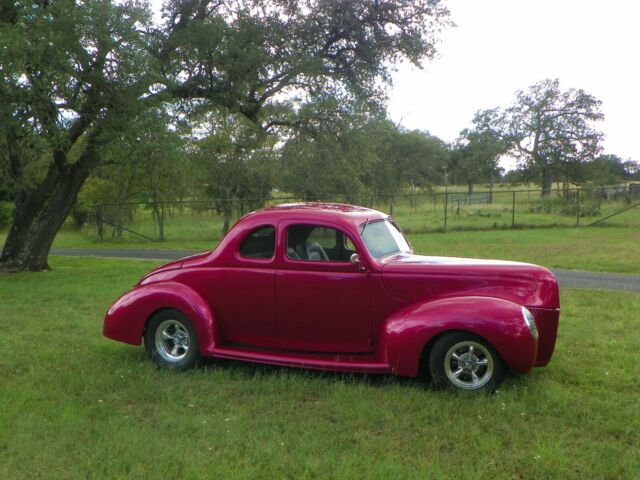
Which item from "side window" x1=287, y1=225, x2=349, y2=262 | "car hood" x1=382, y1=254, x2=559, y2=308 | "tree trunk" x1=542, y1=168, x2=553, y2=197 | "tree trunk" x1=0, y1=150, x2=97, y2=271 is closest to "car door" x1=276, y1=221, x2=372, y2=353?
"side window" x1=287, y1=225, x2=349, y2=262

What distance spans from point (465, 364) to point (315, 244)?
1825mm

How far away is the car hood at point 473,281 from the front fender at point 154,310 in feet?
5.99

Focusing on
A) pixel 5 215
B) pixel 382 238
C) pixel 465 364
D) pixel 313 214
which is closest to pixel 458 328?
pixel 465 364

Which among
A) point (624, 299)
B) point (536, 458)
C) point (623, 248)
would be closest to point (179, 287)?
point (536, 458)

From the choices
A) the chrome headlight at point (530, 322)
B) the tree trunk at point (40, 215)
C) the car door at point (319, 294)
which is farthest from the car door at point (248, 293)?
the tree trunk at point (40, 215)

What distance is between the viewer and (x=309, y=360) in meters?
5.57

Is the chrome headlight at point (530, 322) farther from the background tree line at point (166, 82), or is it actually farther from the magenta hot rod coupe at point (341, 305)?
the background tree line at point (166, 82)

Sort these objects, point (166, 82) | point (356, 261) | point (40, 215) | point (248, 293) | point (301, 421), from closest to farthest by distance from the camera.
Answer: point (301, 421)
point (356, 261)
point (248, 293)
point (166, 82)
point (40, 215)

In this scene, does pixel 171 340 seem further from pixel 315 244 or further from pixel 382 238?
pixel 382 238

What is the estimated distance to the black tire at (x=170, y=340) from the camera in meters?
5.98

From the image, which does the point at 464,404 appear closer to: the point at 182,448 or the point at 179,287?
the point at 182,448

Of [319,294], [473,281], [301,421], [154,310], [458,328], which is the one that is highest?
[473,281]

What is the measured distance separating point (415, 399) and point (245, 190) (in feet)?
83.2

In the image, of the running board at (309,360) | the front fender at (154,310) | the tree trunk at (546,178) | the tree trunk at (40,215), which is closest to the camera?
the running board at (309,360)
